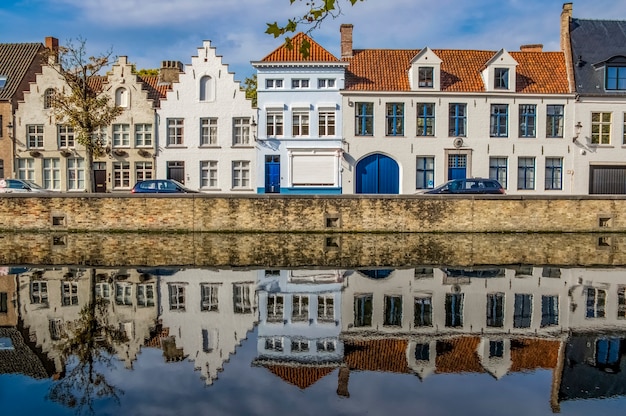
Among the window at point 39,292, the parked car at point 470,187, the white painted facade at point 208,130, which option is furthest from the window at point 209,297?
the white painted facade at point 208,130

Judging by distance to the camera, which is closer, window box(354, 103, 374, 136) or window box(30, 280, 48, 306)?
window box(30, 280, 48, 306)

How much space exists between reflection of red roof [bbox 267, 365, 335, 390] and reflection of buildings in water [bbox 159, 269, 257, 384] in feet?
2.61

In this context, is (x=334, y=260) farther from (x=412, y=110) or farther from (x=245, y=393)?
(x=412, y=110)

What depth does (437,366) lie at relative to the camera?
24.8ft

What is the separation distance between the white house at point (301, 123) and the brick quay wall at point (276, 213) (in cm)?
750

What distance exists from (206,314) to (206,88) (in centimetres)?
2369

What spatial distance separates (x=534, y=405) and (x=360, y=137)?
2478 cm

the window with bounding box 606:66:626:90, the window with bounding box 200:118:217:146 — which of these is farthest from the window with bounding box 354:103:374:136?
the window with bounding box 606:66:626:90

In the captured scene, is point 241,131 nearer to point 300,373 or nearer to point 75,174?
point 75,174

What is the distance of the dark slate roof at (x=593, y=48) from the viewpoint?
3095 cm

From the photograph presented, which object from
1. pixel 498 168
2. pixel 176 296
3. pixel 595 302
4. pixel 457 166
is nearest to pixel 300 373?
pixel 176 296

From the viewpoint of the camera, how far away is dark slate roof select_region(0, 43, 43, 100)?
33.6 metres

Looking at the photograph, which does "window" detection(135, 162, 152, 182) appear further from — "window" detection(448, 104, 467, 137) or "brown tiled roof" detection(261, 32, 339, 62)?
"window" detection(448, 104, 467, 137)

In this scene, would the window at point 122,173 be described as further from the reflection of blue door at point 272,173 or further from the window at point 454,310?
the window at point 454,310
